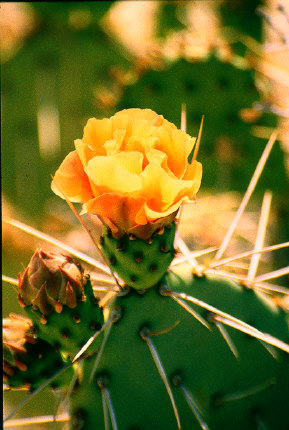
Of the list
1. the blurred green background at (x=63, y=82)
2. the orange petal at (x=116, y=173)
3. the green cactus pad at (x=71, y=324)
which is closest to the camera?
the orange petal at (x=116, y=173)

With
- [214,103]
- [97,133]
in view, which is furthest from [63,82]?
[97,133]

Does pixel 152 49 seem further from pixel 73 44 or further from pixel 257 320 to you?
pixel 257 320

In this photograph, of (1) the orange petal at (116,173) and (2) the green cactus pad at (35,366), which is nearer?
(1) the orange petal at (116,173)

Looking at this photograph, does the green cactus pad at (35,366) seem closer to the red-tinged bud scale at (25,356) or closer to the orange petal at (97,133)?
the red-tinged bud scale at (25,356)

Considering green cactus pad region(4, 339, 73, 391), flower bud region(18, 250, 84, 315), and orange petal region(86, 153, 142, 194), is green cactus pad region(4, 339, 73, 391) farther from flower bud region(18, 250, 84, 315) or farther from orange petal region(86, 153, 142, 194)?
orange petal region(86, 153, 142, 194)

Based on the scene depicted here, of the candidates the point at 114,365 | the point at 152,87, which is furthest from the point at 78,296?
the point at 152,87

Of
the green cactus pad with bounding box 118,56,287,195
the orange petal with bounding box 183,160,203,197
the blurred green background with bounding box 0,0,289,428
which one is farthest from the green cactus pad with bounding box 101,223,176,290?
the blurred green background with bounding box 0,0,289,428

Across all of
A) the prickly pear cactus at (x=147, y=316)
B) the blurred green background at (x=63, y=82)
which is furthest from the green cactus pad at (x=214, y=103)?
the prickly pear cactus at (x=147, y=316)
